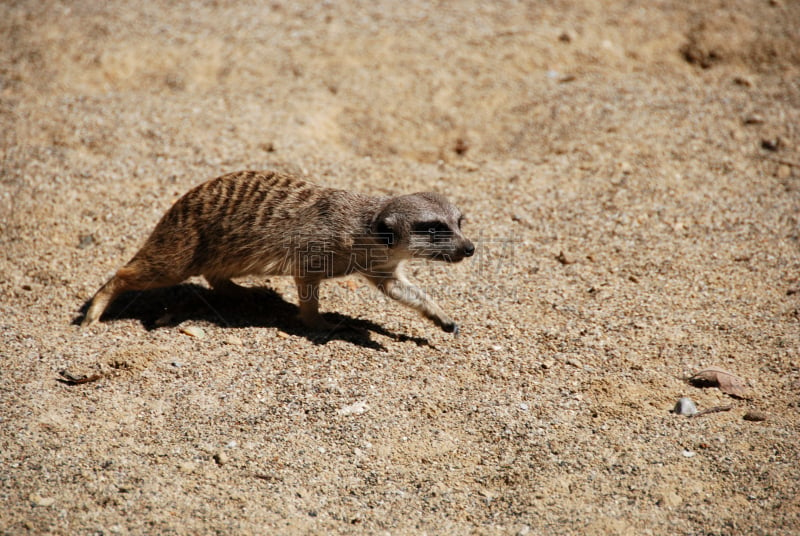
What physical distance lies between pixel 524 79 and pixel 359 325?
3247 mm

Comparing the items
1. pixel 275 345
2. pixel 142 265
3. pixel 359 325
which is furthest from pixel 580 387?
pixel 142 265

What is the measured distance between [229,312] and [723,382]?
2.74m

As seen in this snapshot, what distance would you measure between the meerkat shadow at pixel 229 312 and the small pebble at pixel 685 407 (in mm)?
1338

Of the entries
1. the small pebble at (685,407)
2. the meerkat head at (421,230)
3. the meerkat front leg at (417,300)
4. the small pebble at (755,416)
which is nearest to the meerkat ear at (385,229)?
the meerkat head at (421,230)

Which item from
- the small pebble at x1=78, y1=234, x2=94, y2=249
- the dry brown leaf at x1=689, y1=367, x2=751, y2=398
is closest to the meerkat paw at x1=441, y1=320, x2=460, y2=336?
the dry brown leaf at x1=689, y1=367, x2=751, y2=398

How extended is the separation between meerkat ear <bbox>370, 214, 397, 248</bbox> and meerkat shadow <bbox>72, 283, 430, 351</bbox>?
564 millimetres

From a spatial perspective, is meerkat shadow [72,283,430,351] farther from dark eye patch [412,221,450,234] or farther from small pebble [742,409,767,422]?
small pebble [742,409,767,422]

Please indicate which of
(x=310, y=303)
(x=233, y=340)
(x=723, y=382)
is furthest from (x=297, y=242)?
(x=723, y=382)

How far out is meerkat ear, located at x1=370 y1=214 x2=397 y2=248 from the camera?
12.1 feet

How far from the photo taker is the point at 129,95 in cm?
581

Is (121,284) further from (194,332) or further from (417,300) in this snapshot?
(417,300)

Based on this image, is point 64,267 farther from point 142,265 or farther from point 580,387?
point 580,387

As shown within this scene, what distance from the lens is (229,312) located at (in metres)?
4.08

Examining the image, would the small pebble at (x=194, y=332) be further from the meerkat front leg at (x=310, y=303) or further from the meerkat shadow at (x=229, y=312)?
the meerkat front leg at (x=310, y=303)
